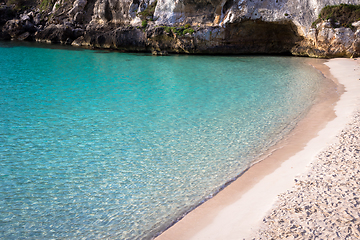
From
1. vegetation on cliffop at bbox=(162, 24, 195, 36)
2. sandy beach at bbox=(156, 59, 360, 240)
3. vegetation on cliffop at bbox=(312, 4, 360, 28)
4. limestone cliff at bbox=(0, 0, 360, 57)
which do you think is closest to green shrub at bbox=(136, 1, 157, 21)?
limestone cliff at bbox=(0, 0, 360, 57)

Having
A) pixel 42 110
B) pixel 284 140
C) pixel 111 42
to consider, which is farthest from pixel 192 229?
pixel 111 42

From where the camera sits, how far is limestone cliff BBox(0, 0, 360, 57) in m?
26.0

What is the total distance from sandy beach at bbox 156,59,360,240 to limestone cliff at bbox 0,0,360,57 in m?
20.8

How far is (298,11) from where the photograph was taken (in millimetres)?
26656

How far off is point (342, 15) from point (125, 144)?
82.7ft

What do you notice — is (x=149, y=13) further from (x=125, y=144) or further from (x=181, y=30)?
→ (x=125, y=144)

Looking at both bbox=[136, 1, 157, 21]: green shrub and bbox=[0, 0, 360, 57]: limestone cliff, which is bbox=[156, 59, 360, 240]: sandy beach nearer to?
bbox=[0, 0, 360, 57]: limestone cliff

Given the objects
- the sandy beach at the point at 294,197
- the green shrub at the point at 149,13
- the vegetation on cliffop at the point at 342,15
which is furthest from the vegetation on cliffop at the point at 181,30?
the sandy beach at the point at 294,197

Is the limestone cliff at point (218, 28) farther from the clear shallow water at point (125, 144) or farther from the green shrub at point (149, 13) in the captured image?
the clear shallow water at point (125, 144)

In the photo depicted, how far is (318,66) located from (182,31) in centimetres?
1512

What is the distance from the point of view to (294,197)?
16.5 feet

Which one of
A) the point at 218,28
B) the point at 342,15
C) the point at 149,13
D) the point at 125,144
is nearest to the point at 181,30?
the point at 218,28

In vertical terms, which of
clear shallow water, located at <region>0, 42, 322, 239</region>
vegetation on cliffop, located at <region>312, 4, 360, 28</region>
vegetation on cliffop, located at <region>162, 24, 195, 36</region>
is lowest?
clear shallow water, located at <region>0, 42, 322, 239</region>

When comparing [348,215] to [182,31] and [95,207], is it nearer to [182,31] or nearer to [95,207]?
[95,207]
